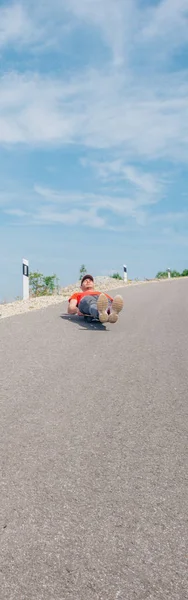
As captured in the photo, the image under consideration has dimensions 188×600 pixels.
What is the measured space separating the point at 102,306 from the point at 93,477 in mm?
5381

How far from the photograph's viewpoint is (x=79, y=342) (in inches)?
288

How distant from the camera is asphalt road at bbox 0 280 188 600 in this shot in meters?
2.11

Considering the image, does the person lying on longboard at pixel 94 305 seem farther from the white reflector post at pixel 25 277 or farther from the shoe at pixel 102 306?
the white reflector post at pixel 25 277

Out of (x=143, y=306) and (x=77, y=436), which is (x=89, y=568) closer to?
(x=77, y=436)

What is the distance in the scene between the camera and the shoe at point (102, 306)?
821 centimetres

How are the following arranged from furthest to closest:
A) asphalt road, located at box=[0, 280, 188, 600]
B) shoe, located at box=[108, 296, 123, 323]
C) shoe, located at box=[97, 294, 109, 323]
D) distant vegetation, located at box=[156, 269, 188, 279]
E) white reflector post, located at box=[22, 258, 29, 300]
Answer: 1. distant vegetation, located at box=[156, 269, 188, 279]
2. white reflector post, located at box=[22, 258, 29, 300]
3. shoe, located at box=[108, 296, 123, 323]
4. shoe, located at box=[97, 294, 109, 323]
5. asphalt road, located at box=[0, 280, 188, 600]

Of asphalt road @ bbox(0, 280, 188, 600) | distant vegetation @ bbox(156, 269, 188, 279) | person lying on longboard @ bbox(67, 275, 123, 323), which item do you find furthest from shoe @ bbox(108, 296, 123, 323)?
distant vegetation @ bbox(156, 269, 188, 279)

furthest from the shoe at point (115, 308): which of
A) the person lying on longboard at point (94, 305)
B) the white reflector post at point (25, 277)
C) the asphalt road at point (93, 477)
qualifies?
the white reflector post at point (25, 277)

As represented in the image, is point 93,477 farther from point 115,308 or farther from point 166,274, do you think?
point 166,274

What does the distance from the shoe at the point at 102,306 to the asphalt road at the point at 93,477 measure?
6.83 feet

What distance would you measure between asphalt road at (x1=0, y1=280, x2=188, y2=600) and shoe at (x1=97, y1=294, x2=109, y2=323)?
2.08 metres

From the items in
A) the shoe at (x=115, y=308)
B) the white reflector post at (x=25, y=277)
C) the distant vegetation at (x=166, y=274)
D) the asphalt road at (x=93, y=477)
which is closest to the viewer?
the asphalt road at (x=93, y=477)

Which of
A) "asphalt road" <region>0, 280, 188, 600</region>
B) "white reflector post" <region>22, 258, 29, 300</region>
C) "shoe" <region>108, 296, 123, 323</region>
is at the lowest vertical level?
"asphalt road" <region>0, 280, 188, 600</region>

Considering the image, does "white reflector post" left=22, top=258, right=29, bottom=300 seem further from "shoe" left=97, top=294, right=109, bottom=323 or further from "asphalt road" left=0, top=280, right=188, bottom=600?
"asphalt road" left=0, top=280, right=188, bottom=600
